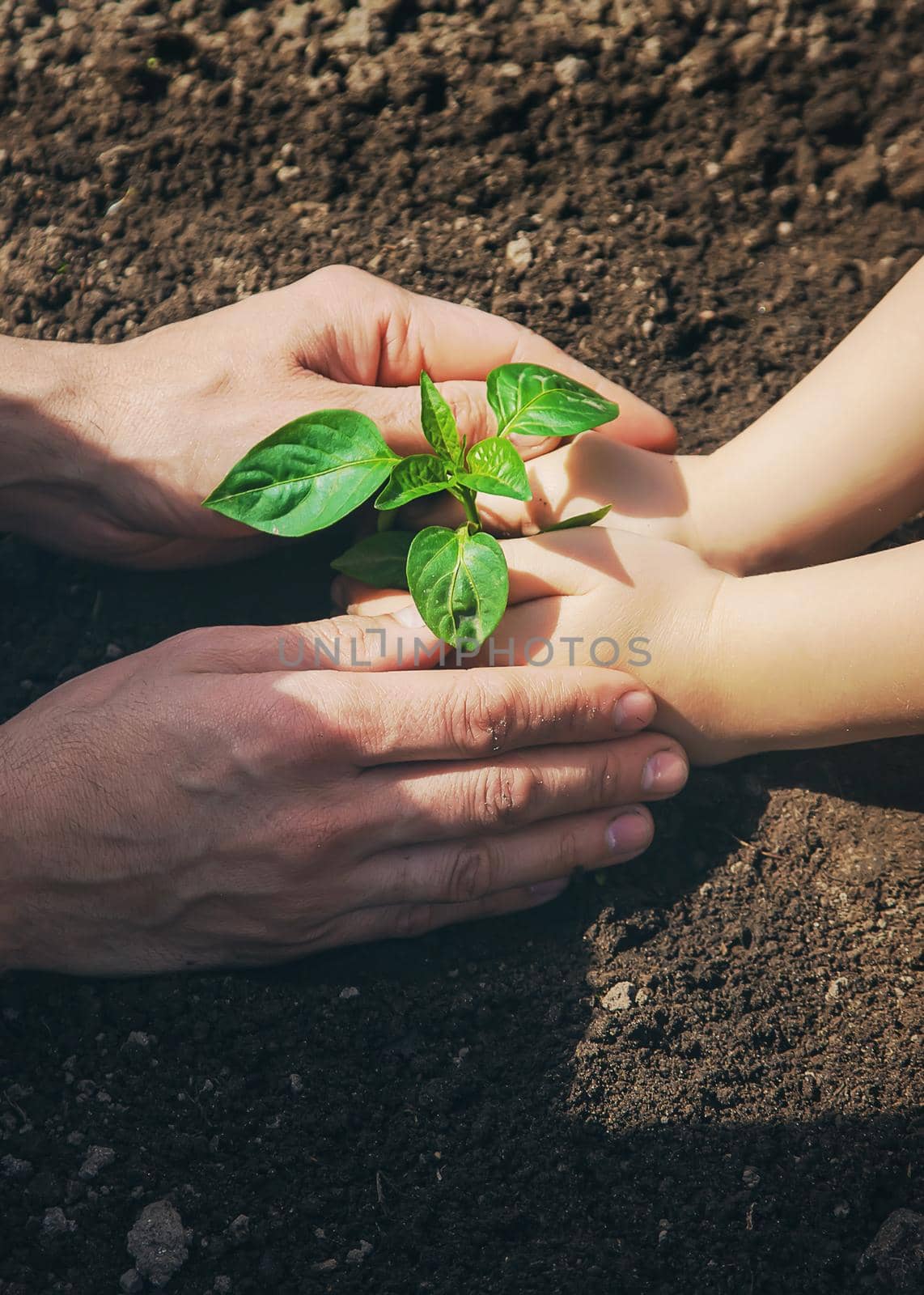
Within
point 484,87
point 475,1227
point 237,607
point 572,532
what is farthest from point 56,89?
point 475,1227

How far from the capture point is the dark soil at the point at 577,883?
1.28 m

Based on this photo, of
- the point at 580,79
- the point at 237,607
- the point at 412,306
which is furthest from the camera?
the point at 580,79

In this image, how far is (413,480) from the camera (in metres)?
1.38

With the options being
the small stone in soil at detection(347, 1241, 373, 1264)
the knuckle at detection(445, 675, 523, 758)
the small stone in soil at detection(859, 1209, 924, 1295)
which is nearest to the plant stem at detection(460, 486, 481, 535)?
the knuckle at detection(445, 675, 523, 758)

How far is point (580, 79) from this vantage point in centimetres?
201

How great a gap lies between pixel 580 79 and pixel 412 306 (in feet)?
2.67

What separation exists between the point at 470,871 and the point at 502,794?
13 centimetres

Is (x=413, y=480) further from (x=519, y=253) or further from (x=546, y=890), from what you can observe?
(x=519, y=253)

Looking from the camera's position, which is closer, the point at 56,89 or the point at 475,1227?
the point at 475,1227

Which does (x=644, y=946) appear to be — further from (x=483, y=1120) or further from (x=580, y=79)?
(x=580, y=79)

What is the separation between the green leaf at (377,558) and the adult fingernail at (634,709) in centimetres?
39

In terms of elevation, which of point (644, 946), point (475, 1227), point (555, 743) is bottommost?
point (475, 1227)

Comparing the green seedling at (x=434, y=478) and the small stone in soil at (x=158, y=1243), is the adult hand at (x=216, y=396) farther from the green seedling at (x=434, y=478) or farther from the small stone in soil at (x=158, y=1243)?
the small stone in soil at (x=158, y=1243)

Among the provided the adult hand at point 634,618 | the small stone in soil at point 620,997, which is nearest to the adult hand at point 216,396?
the adult hand at point 634,618
